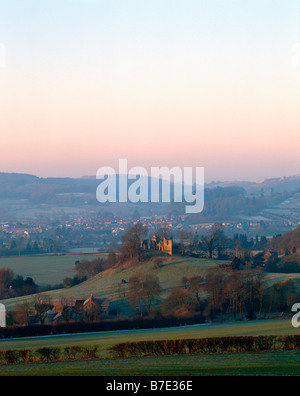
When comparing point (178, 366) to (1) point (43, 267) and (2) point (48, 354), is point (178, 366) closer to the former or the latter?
(2) point (48, 354)

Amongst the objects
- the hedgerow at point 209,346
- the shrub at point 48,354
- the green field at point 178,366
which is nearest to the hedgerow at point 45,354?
the shrub at point 48,354

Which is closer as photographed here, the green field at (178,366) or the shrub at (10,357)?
the green field at (178,366)

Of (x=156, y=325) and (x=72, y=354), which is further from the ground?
(x=72, y=354)

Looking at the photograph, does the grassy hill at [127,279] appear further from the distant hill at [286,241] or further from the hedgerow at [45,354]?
the distant hill at [286,241]

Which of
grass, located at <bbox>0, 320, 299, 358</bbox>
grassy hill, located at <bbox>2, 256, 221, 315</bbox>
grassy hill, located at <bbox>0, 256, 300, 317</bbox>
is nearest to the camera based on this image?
grass, located at <bbox>0, 320, 299, 358</bbox>

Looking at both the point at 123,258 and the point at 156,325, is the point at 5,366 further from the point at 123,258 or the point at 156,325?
the point at 123,258

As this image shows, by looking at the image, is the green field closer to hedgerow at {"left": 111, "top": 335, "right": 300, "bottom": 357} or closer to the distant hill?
hedgerow at {"left": 111, "top": 335, "right": 300, "bottom": 357}

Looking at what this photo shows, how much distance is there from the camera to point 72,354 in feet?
53.1

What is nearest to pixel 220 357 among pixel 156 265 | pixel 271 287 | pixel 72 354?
pixel 72 354

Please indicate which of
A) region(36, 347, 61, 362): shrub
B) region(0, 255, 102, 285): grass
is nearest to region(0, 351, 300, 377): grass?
region(36, 347, 61, 362): shrub

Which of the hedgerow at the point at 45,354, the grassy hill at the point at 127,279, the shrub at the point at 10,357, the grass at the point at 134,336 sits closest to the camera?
the shrub at the point at 10,357

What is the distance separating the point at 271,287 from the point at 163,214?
138 meters

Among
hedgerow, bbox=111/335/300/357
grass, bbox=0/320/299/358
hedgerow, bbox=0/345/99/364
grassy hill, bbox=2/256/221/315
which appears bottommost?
grassy hill, bbox=2/256/221/315

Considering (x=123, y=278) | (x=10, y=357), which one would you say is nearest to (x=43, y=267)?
(x=123, y=278)
